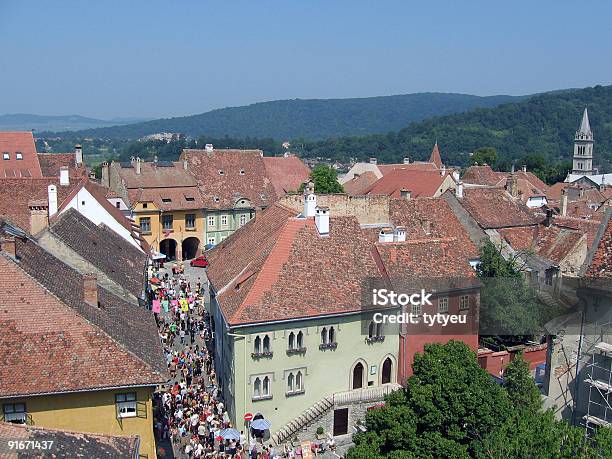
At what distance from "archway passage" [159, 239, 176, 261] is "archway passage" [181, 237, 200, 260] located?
113cm

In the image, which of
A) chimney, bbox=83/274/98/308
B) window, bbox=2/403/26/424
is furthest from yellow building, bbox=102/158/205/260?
window, bbox=2/403/26/424

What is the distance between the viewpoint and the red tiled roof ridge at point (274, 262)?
33750 mm

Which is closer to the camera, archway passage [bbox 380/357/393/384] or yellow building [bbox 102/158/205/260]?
archway passage [bbox 380/357/393/384]

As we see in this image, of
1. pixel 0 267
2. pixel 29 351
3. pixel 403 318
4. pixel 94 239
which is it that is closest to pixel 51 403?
pixel 29 351

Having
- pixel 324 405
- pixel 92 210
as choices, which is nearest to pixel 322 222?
pixel 324 405

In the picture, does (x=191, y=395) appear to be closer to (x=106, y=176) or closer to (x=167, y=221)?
(x=167, y=221)

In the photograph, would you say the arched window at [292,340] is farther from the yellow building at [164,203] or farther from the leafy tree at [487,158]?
the leafy tree at [487,158]

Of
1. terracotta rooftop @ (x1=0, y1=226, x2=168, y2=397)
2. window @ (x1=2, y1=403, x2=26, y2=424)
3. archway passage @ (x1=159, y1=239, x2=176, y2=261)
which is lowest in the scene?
archway passage @ (x1=159, y1=239, x2=176, y2=261)

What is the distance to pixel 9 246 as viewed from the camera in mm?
26812

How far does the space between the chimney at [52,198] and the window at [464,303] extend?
973 inches

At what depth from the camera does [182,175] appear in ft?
253

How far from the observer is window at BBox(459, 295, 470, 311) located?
39281 mm

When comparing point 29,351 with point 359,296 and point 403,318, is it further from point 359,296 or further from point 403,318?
point 403,318

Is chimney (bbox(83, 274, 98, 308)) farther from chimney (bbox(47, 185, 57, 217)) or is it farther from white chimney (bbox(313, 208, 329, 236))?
chimney (bbox(47, 185, 57, 217))
